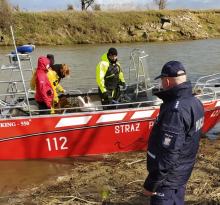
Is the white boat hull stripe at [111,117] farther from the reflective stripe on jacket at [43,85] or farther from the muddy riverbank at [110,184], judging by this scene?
the reflective stripe on jacket at [43,85]

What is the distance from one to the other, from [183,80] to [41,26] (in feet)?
117

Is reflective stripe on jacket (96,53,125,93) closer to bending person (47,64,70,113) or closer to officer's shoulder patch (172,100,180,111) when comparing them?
bending person (47,64,70,113)

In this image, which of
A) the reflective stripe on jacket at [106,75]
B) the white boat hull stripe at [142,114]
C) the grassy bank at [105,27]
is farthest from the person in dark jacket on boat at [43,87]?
the grassy bank at [105,27]

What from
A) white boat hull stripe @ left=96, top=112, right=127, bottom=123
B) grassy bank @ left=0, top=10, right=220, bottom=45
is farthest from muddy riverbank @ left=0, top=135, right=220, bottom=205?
grassy bank @ left=0, top=10, right=220, bottom=45

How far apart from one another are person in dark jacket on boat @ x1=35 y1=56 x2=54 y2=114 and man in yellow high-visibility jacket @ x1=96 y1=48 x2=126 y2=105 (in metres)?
0.87

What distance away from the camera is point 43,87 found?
23.0 feet

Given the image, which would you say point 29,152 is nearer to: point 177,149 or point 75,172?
point 75,172

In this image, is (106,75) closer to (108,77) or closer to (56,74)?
(108,77)

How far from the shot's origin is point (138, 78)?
7832mm

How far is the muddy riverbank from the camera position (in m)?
5.08

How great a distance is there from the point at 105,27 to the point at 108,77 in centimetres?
3104

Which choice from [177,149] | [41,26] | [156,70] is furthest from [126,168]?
[41,26]

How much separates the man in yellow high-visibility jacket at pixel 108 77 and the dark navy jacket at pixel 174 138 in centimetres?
407

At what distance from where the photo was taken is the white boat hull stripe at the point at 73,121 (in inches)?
271
